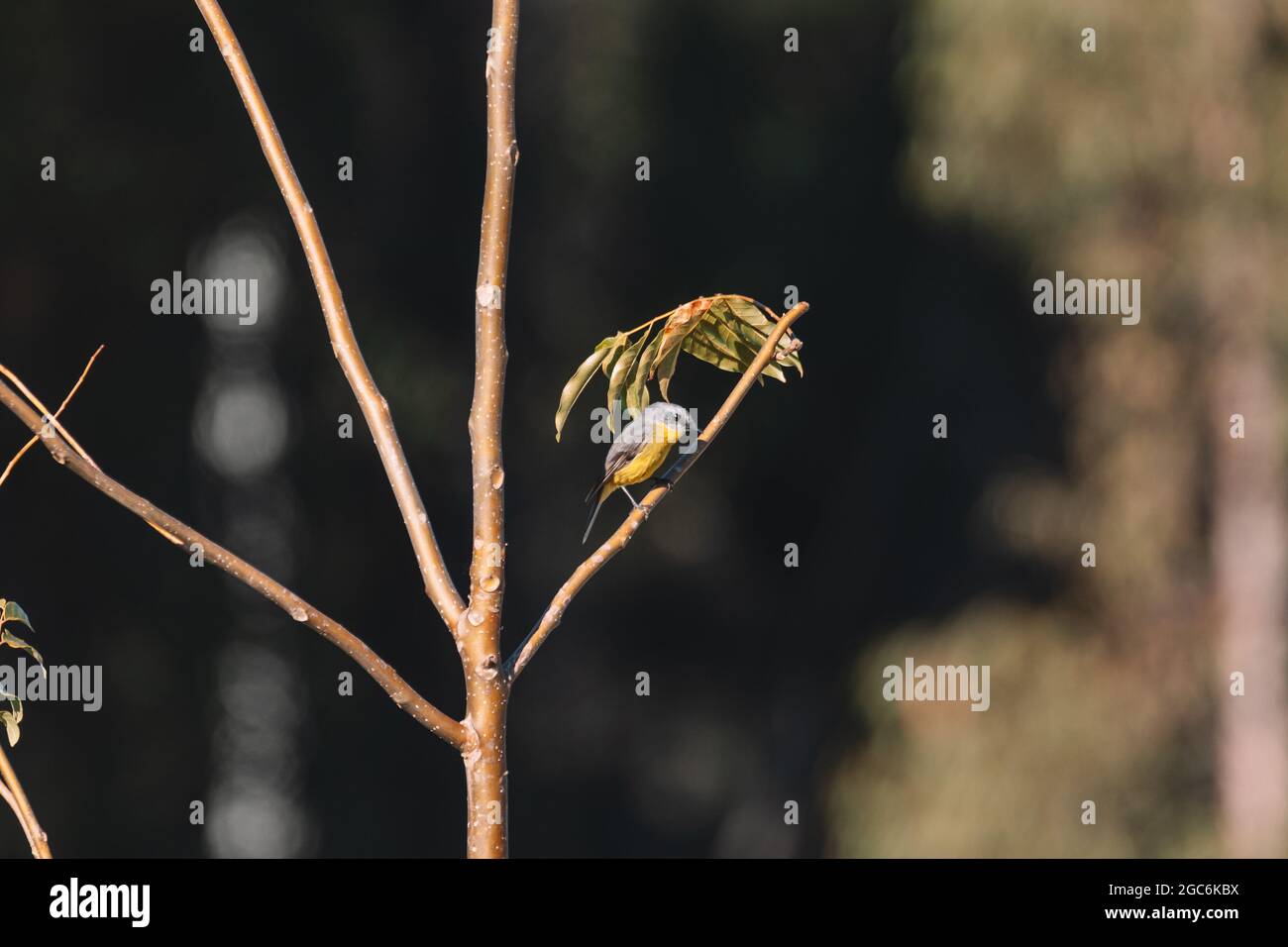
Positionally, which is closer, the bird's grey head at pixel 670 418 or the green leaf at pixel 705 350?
the green leaf at pixel 705 350

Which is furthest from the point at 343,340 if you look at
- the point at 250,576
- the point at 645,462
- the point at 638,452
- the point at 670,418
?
the point at 645,462

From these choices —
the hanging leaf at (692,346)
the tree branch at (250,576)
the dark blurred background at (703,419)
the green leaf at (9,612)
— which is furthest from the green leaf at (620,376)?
the dark blurred background at (703,419)

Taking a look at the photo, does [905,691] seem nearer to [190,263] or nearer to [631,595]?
[631,595]

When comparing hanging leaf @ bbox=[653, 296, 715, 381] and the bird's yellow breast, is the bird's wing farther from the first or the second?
hanging leaf @ bbox=[653, 296, 715, 381]

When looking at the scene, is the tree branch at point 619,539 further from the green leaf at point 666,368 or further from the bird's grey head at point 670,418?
the bird's grey head at point 670,418

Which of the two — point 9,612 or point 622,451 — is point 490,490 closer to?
point 9,612
